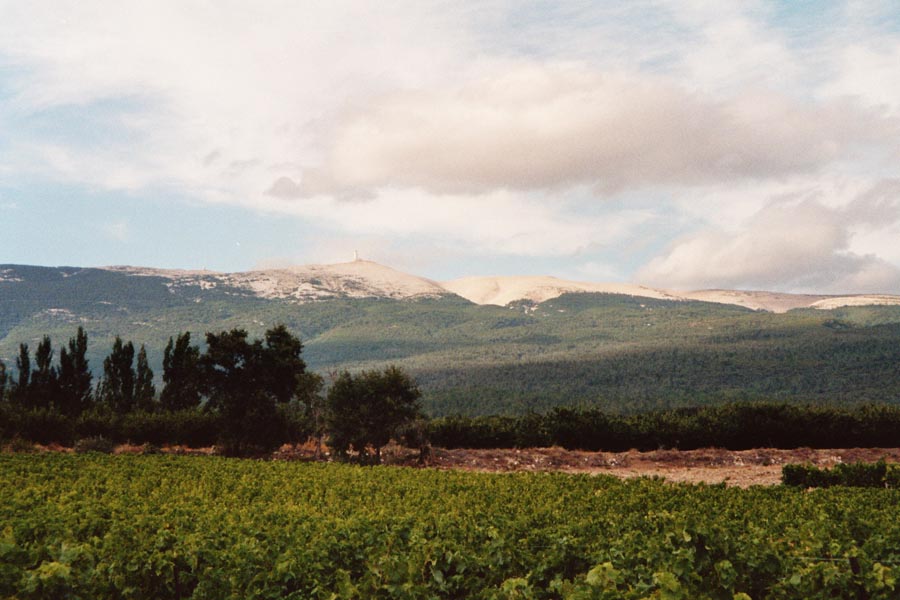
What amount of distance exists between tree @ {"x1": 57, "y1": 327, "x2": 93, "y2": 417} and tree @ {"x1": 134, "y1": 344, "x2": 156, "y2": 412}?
459 centimetres

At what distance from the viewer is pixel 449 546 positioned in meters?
14.1

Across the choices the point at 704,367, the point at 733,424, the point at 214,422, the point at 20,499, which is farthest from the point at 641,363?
the point at 20,499

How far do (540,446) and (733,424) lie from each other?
15.0 meters

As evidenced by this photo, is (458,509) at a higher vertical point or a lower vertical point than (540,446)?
higher

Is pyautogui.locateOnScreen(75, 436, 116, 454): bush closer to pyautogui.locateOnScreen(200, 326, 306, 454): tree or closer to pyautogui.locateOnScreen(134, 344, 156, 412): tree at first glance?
pyautogui.locateOnScreen(200, 326, 306, 454): tree

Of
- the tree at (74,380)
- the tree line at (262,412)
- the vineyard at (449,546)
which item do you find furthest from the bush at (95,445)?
the vineyard at (449,546)

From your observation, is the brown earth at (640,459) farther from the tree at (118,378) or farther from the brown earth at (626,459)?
the tree at (118,378)

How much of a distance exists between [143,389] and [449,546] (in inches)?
2759

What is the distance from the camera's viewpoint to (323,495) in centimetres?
2606

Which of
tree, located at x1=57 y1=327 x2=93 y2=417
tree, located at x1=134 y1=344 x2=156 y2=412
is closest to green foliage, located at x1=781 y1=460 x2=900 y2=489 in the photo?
tree, located at x1=134 y1=344 x2=156 y2=412

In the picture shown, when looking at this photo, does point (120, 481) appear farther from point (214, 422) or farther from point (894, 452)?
point (894, 452)

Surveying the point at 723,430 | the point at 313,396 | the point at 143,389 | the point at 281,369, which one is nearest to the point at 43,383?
the point at 143,389

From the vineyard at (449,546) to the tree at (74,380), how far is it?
52772 millimetres

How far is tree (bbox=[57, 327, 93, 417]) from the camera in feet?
239
